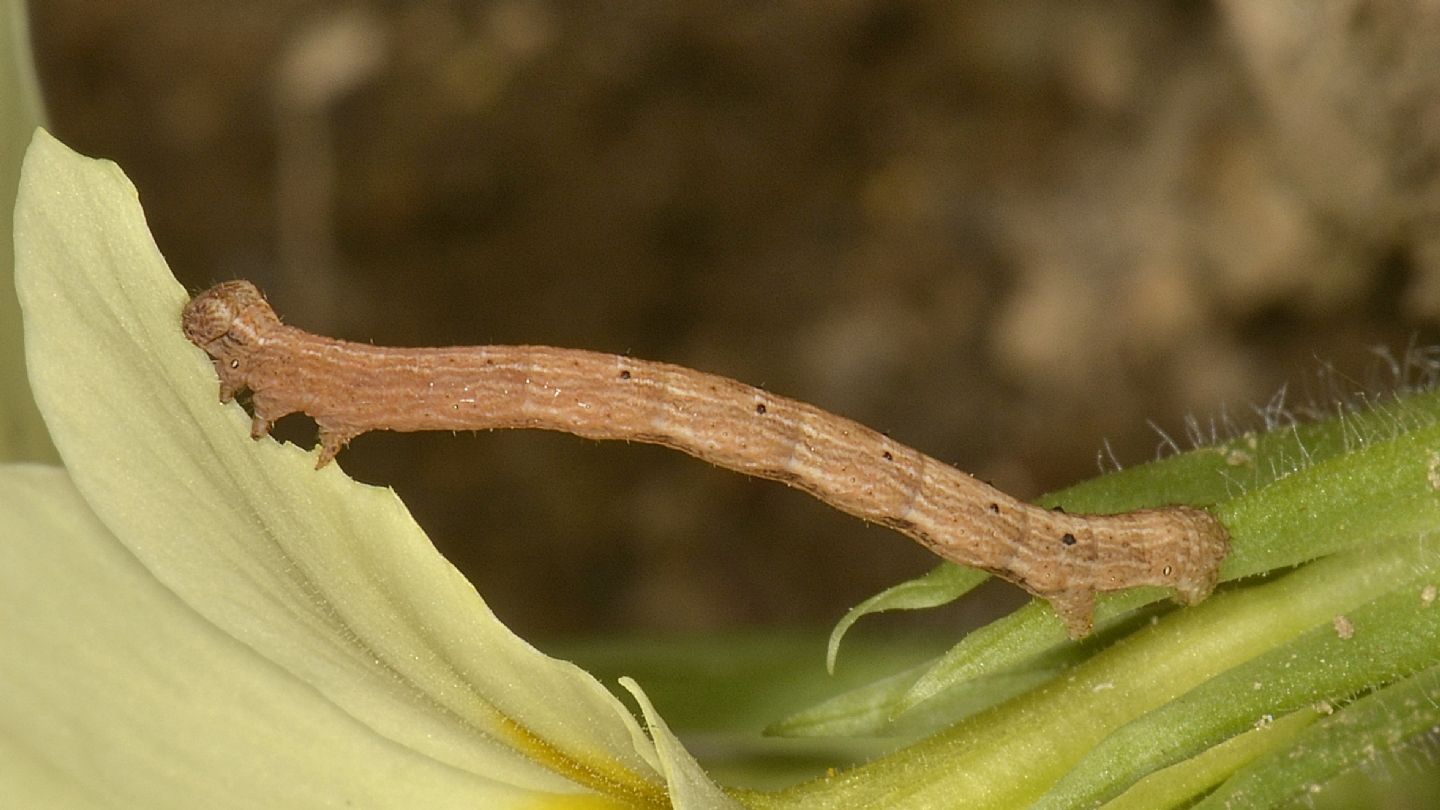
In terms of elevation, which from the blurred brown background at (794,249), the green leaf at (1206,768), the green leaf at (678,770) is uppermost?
the blurred brown background at (794,249)

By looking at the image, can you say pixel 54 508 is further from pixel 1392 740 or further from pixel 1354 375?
pixel 1354 375

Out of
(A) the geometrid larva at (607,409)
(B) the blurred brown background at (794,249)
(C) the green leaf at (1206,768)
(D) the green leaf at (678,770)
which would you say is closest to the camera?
(D) the green leaf at (678,770)

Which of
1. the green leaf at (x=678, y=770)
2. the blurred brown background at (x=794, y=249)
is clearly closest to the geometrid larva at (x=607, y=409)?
the green leaf at (x=678, y=770)

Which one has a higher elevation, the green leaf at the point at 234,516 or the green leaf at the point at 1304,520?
the green leaf at the point at 234,516

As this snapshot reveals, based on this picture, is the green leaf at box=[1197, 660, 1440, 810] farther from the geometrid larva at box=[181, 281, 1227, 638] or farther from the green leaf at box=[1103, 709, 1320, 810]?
the geometrid larva at box=[181, 281, 1227, 638]

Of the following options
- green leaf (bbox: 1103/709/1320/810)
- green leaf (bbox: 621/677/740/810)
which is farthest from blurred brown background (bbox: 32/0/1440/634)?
green leaf (bbox: 621/677/740/810)

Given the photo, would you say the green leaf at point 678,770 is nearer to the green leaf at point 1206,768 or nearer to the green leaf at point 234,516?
the green leaf at point 234,516

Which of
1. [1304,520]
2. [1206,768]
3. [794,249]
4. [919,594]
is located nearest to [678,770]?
[919,594]

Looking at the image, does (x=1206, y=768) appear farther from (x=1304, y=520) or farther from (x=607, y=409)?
(x=607, y=409)
